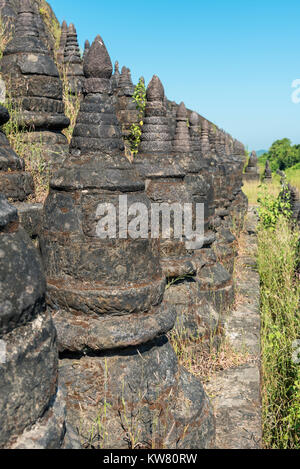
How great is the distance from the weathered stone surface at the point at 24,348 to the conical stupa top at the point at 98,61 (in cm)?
139

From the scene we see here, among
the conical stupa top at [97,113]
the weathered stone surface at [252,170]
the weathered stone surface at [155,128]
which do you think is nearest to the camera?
the conical stupa top at [97,113]

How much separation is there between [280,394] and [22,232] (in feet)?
10.8

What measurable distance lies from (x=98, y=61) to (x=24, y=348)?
5.82 ft

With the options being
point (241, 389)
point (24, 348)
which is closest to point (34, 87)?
point (241, 389)

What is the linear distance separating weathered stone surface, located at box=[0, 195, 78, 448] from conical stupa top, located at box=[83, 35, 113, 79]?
1.39 metres

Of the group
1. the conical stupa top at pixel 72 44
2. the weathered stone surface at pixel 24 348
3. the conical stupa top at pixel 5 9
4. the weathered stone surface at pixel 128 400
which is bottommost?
the weathered stone surface at pixel 128 400

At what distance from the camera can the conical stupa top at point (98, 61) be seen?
2.55 m

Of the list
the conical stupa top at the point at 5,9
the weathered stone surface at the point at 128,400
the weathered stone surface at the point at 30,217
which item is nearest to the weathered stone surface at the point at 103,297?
the weathered stone surface at the point at 128,400

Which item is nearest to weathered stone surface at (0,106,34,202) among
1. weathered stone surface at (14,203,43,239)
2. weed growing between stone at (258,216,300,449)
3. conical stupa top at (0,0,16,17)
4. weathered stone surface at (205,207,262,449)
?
weathered stone surface at (14,203,43,239)

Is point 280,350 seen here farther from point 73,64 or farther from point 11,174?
point 73,64

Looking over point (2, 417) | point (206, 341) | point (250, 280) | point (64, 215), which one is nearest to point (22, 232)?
point (2, 417)

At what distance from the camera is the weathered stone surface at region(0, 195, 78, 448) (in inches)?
54.0

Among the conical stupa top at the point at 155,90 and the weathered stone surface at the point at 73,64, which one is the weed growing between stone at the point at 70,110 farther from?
the conical stupa top at the point at 155,90

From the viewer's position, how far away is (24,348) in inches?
56.0
